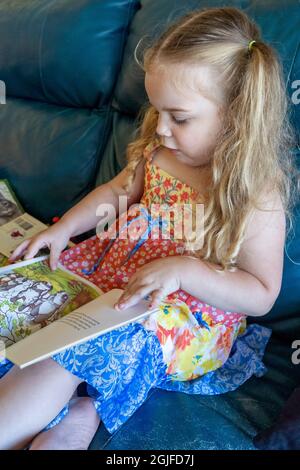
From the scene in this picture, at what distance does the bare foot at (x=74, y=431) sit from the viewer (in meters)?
0.84

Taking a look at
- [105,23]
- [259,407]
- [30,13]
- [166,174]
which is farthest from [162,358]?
[30,13]

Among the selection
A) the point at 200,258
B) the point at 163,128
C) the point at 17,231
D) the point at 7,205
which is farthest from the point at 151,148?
the point at 7,205

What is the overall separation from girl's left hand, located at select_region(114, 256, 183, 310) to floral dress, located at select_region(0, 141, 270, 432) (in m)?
0.05

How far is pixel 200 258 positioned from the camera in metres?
1.02

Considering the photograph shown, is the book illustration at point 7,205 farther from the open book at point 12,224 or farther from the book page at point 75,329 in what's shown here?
the book page at point 75,329

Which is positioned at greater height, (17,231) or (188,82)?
(188,82)

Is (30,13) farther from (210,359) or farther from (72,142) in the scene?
(210,359)

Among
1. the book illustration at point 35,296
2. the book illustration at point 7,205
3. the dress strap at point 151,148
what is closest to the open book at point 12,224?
the book illustration at point 7,205

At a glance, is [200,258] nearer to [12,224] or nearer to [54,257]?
[54,257]

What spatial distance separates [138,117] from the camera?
Answer: 1.31 metres

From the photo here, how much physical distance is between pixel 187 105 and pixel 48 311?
1.49 ft

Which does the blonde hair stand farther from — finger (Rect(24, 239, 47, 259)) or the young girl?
finger (Rect(24, 239, 47, 259))

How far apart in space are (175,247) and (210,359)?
23 cm

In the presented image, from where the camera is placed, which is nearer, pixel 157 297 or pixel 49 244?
pixel 157 297
